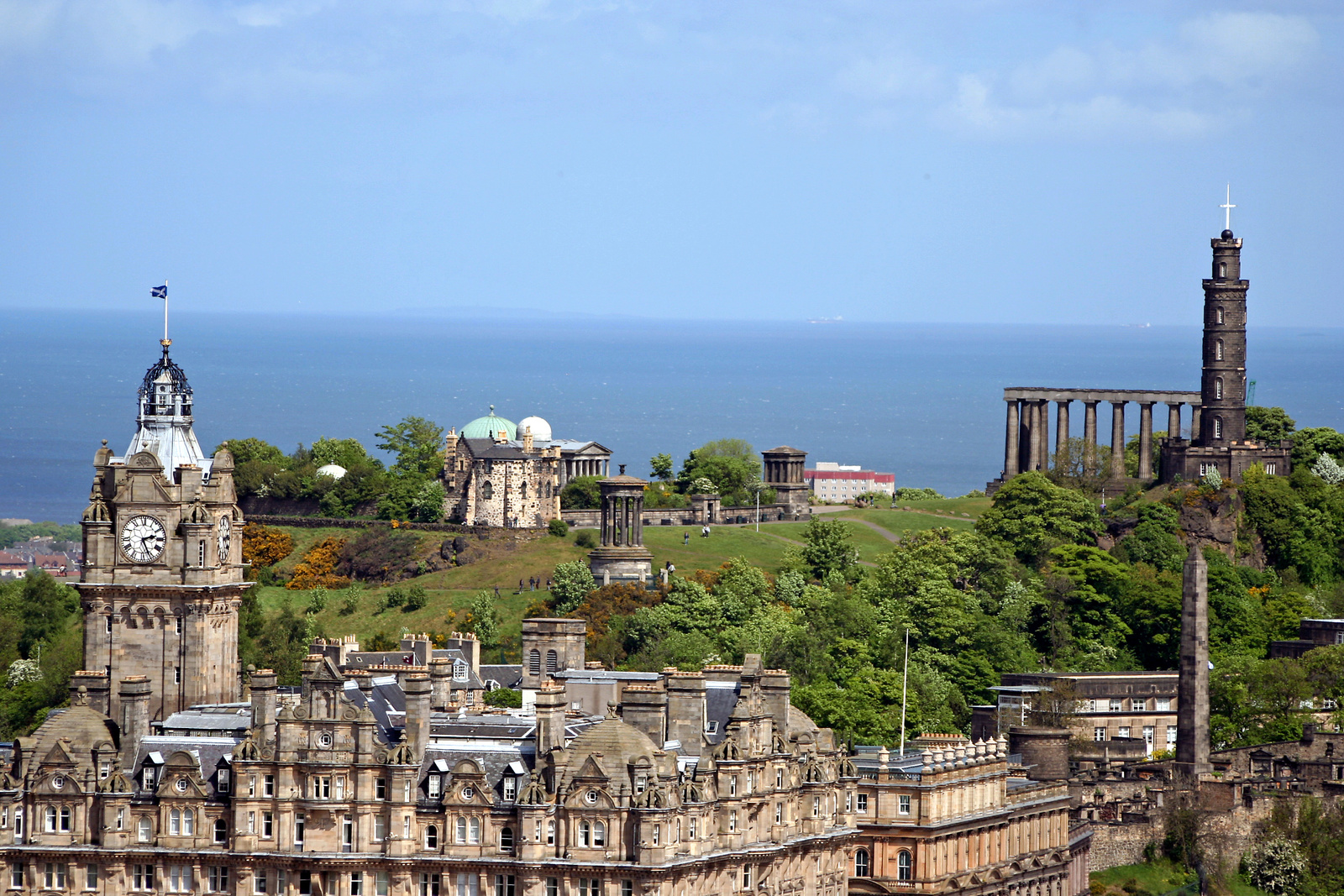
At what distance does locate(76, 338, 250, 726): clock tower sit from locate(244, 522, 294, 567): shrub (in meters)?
65.5

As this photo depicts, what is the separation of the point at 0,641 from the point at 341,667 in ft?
131

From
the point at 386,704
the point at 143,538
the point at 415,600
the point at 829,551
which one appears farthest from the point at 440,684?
the point at 829,551

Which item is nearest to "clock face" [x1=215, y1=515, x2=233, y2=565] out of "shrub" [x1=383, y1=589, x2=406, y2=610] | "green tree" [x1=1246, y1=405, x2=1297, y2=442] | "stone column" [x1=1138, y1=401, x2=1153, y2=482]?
"shrub" [x1=383, y1=589, x2=406, y2=610]

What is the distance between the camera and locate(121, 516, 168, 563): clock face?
111062 mm

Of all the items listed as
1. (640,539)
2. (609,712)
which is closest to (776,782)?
(609,712)

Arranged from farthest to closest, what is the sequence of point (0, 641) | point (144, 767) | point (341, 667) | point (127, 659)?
point (0, 641), point (341, 667), point (127, 659), point (144, 767)

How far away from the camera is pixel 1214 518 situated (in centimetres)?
17688

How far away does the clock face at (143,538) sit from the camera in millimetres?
111062

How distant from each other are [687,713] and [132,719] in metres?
17.4

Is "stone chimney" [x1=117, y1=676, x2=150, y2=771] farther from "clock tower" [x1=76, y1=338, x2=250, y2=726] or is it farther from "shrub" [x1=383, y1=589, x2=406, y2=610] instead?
"shrub" [x1=383, y1=589, x2=406, y2=610]

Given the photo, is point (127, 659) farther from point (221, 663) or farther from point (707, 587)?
point (707, 587)

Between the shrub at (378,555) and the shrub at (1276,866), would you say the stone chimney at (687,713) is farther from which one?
the shrub at (378,555)

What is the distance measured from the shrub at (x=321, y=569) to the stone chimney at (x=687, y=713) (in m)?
73.5

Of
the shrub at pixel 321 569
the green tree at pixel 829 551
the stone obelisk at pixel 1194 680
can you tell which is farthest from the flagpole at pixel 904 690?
the shrub at pixel 321 569
